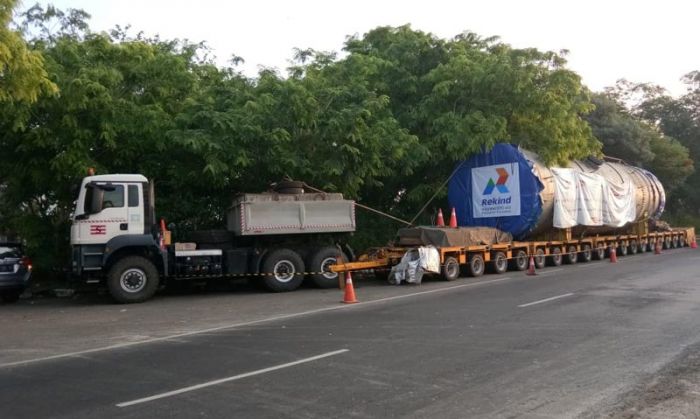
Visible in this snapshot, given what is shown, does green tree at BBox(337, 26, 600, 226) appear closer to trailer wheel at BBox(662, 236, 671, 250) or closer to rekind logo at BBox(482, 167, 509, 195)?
rekind logo at BBox(482, 167, 509, 195)

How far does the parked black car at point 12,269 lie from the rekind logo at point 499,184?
1427 centimetres

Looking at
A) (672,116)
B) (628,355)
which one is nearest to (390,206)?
(628,355)

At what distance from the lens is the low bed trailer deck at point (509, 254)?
1788 cm

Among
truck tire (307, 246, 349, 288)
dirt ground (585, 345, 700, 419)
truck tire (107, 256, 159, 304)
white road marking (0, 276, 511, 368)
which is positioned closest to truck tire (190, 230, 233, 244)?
truck tire (107, 256, 159, 304)

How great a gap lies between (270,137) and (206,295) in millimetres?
4564

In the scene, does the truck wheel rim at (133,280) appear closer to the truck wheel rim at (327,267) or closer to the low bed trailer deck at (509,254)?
the truck wheel rim at (327,267)

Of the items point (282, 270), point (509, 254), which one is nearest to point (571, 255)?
point (509, 254)

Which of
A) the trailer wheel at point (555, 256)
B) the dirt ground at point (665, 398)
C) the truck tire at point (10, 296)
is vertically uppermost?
the trailer wheel at point (555, 256)

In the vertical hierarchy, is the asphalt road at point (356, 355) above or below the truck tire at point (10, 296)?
below

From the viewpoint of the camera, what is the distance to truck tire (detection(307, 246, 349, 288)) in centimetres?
1678

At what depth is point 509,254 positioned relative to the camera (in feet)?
67.2

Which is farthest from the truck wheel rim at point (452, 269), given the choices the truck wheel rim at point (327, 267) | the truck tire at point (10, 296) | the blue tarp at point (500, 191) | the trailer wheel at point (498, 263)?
→ the truck tire at point (10, 296)

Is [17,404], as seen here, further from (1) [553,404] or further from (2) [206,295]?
(2) [206,295]

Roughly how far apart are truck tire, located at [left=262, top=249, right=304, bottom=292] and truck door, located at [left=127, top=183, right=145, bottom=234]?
328 centimetres
